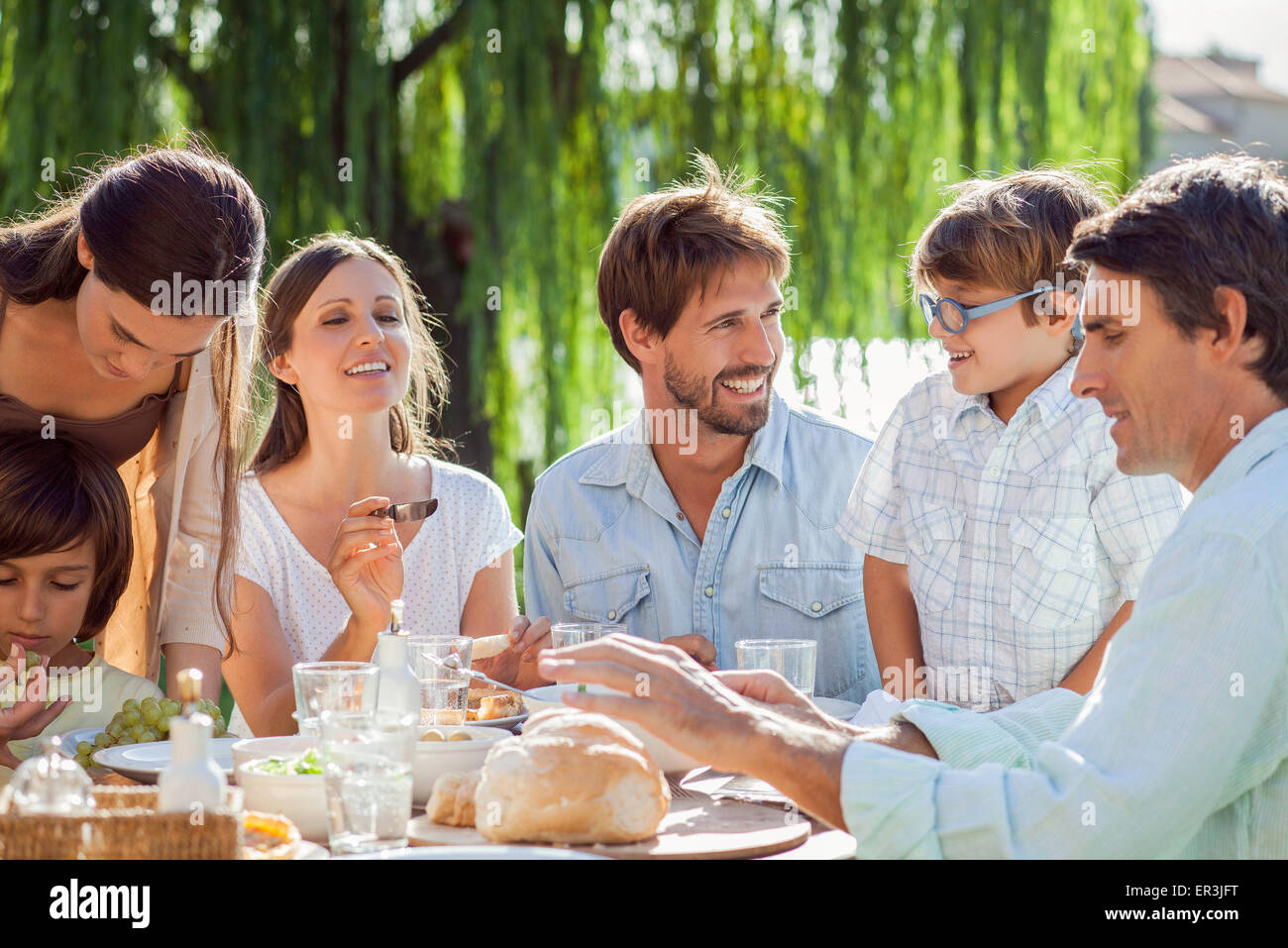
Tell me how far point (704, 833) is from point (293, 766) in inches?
24.3

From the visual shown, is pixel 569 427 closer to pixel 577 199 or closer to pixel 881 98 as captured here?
pixel 577 199

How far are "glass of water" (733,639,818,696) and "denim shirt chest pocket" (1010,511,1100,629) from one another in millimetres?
784

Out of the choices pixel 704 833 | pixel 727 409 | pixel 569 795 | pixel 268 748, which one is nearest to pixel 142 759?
pixel 268 748

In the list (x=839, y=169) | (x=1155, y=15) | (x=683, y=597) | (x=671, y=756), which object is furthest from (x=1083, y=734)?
(x=1155, y=15)

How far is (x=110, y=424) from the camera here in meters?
3.27

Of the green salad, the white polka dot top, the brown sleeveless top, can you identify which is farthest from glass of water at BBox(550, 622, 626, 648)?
the brown sleeveless top

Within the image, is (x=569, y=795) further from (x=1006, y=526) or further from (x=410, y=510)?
(x=410, y=510)

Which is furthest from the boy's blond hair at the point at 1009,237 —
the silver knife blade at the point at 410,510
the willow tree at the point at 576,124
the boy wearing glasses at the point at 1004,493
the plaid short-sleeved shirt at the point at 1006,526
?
the willow tree at the point at 576,124

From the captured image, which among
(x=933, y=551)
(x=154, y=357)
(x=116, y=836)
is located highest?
(x=154, y=357)

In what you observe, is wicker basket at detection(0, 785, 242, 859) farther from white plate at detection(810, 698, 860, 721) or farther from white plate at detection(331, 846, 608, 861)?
white plate at detection(810, 698, 860, 721)

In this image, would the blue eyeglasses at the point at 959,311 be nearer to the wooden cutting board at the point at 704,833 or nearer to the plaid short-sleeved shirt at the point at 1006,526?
the plaid short-sleeved shirt at the point at 1006,526

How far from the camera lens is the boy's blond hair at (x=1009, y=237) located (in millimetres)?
3062

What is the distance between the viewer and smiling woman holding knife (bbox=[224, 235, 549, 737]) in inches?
139

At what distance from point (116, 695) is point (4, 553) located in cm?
40
